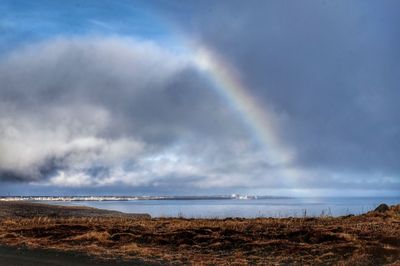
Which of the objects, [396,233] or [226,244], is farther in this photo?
[226,244]

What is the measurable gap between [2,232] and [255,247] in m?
14.4

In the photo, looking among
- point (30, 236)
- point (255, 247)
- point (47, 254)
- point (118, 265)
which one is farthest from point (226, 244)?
point (30, 236)

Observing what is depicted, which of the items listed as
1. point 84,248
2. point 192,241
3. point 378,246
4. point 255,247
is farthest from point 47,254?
point 378,246

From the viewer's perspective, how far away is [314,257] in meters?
17.2

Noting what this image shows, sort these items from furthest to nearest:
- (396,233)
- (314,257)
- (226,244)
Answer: (226,244)
(396,233)
(314,257)

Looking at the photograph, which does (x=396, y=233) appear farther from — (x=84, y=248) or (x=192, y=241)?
(x=84, y=248)

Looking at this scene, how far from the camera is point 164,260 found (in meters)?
18.2

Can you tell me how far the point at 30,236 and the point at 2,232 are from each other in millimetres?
2005

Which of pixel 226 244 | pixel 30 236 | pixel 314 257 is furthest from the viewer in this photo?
pixel 30 236

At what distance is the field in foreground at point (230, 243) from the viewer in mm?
17297

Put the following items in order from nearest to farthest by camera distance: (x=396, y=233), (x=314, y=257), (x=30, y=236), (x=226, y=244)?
(x=314, y=257) → (x=396, y=233) → (x=226, y=244) → (x=30, y=236)

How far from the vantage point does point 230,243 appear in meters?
21.1

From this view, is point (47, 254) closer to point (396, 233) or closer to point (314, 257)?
point (314, 257)

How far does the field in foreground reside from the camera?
1730 centimetres
